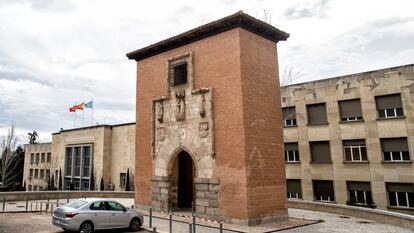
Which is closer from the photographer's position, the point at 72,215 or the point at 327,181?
the point at 72,215

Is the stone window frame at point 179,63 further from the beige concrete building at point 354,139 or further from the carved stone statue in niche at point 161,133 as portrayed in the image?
the beige concrete building at point 354,139

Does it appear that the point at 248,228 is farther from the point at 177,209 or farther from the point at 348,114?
the point at 348,114

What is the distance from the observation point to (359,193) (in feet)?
84.7

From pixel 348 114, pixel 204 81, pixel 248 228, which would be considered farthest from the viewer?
pixel 348 114

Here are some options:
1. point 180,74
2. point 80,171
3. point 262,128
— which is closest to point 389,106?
point 262,128

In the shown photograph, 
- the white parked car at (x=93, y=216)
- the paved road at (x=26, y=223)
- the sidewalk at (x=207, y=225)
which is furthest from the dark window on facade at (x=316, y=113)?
the paved road at (x=26, y=223)

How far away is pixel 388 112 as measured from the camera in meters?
24.9

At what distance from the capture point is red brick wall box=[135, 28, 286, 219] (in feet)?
51.1

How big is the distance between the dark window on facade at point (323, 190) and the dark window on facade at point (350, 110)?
5.59 m

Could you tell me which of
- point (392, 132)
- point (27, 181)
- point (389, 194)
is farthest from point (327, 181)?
point (27, 181)

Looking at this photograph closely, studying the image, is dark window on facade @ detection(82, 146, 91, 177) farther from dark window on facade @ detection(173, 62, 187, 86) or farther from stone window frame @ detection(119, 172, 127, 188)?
dark window on facade @ detection(173, 62, 187, 86)

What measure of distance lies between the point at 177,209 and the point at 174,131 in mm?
4595

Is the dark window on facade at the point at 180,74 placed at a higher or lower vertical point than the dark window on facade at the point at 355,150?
higher

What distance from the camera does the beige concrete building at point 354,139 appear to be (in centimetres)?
2405
